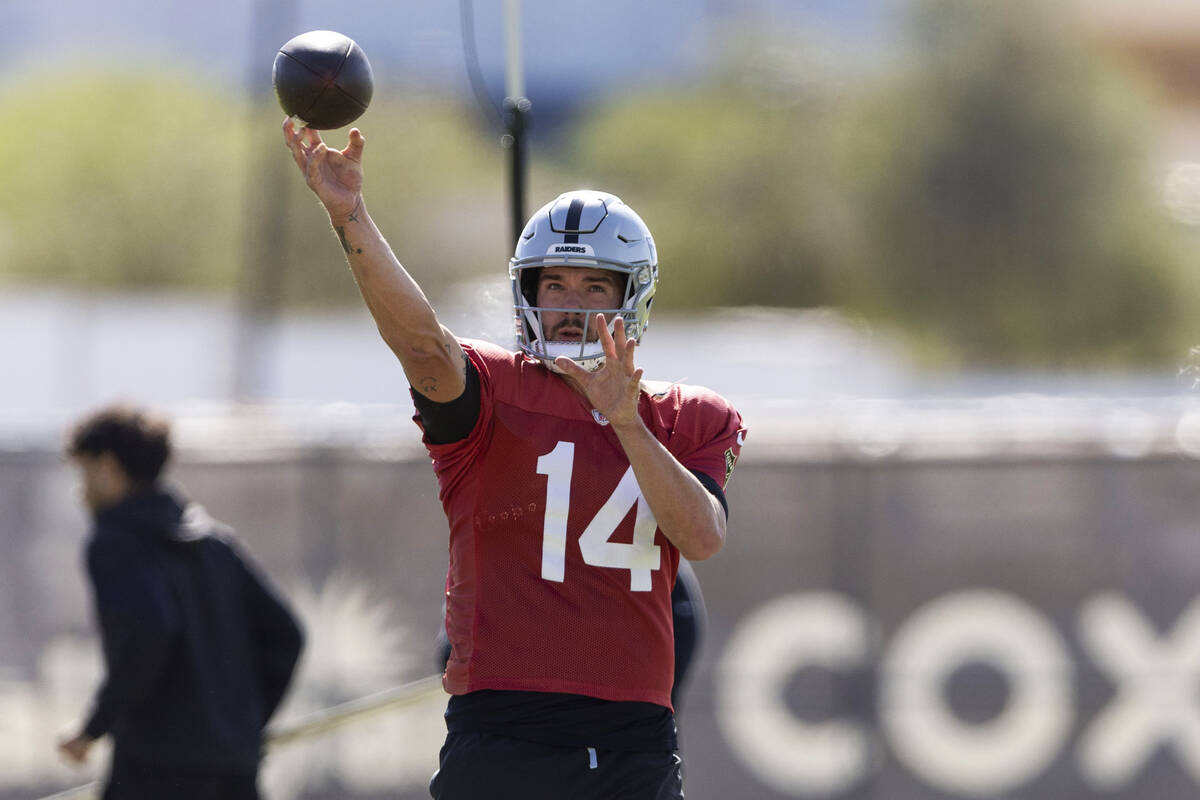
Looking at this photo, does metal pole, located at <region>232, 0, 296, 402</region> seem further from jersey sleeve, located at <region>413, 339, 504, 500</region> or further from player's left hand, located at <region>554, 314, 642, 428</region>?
player's left hand, located at <region>554, 314, 642, 428</region>

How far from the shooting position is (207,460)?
21.1ft

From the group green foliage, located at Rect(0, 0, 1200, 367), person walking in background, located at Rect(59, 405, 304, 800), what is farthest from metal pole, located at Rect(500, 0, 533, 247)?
green foliage, located at Rect(0, 0, 1200, 367)

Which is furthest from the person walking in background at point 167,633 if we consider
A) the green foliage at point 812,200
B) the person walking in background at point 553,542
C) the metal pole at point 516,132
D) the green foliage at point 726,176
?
the green foliage at point 726,176

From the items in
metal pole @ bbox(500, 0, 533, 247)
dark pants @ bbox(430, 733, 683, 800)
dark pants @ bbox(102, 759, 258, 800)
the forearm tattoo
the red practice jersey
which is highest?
metal pole @ bbox(500, 0, 533, 247)

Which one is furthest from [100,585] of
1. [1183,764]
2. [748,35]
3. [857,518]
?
[748,35]

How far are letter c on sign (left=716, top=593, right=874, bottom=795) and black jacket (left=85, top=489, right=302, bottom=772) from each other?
226 centimetres

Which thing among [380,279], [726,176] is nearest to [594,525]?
[380,279]

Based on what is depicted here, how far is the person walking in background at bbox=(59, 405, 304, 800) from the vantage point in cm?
434

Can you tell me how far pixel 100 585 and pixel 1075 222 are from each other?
534 inches

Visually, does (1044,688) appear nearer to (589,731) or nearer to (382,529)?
(382,529)

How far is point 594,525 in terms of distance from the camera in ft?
9.14

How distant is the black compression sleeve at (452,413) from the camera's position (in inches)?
106

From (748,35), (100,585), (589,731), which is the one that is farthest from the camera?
(748,35)

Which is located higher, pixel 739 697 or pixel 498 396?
pixel 498 396
